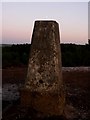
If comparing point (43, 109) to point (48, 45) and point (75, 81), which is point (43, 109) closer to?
point (48, 45)

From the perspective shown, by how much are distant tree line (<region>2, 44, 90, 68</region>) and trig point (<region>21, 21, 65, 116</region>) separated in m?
12.9

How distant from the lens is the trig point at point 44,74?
874cm

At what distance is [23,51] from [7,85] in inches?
574

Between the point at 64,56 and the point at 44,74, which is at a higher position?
the point at 64,56

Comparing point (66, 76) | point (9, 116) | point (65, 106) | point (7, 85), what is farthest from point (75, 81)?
point (9, 116)

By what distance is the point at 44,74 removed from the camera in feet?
28.9

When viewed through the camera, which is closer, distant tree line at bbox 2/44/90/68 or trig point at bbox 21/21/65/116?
trig point at bbox 21/21/65/116

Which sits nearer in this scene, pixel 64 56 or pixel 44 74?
pixel 44 74

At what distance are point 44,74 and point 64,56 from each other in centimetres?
1785

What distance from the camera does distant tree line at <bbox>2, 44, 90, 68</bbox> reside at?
78.8 ft

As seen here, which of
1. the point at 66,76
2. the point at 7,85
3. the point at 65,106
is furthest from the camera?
the point at 66,76

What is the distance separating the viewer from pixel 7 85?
13688 millimetres

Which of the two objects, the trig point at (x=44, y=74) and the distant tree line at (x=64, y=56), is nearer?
the trig point at (x=44, y=74)

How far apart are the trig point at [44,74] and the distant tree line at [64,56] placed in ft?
42.2
